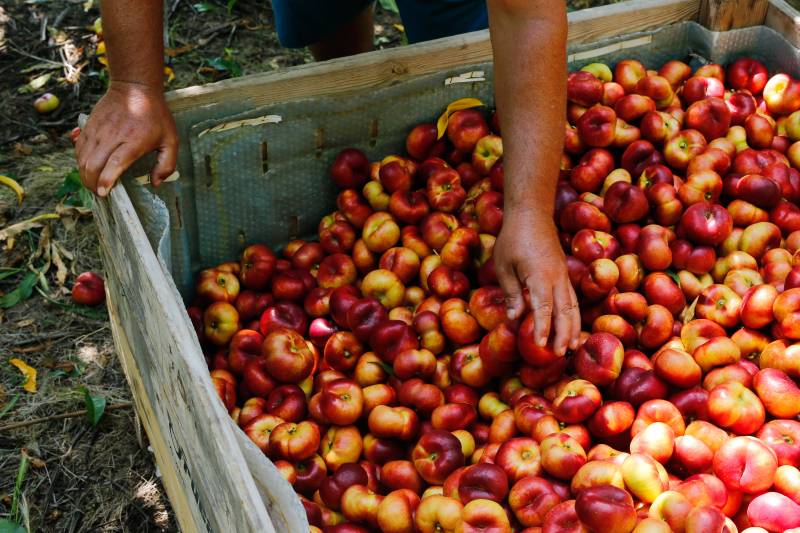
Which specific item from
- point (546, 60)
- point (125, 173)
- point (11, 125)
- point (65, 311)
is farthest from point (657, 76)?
point (11, 125)

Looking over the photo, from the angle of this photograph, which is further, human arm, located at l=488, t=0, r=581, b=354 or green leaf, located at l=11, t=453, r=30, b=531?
green leaf, located at l=11, t=453, r=30, b=531

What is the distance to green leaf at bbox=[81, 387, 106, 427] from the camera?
3480 millimetres

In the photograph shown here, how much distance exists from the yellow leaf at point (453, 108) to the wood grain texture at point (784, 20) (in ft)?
4.20

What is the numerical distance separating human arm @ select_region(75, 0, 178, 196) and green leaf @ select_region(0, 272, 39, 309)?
173 centimetres

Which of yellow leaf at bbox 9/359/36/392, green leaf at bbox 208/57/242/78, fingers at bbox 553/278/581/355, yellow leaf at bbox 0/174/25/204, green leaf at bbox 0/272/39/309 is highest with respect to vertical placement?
fingers at bbox 553/278/581/355

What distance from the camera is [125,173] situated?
8.54 ft

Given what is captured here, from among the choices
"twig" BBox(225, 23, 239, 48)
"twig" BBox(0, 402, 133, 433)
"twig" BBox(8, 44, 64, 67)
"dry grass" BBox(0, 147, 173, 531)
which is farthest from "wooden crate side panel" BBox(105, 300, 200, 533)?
"twig" BBox(225, 23, 239, 48)

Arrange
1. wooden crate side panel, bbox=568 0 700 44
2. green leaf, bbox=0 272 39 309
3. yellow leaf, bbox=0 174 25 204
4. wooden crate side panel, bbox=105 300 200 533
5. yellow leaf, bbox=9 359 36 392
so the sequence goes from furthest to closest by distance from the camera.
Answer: yellow leaf, bbox=0 174 25 204 < green leaf, bbox=0 272 39 309 < yellow leaf, bbox=9 359 36 392 < wooden crate side panel, bbox=568 0 700 44 < wooden crate side panel, bbox=105 300 200 533

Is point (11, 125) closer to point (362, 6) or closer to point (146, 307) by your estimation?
point (362, 6)

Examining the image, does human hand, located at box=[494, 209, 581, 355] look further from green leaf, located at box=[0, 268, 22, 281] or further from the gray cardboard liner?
green leaf, located at box=[0, 268, 22, 281]

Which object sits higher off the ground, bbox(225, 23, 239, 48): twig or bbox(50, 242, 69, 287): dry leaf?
bbox(225, 23, 239, 48): twig

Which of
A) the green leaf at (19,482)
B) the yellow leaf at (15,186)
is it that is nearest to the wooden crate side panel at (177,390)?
the green leaf at (19,482)

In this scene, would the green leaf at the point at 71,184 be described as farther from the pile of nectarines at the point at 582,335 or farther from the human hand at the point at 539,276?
the human hand at the point at 539,276

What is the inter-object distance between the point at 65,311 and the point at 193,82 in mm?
1887
